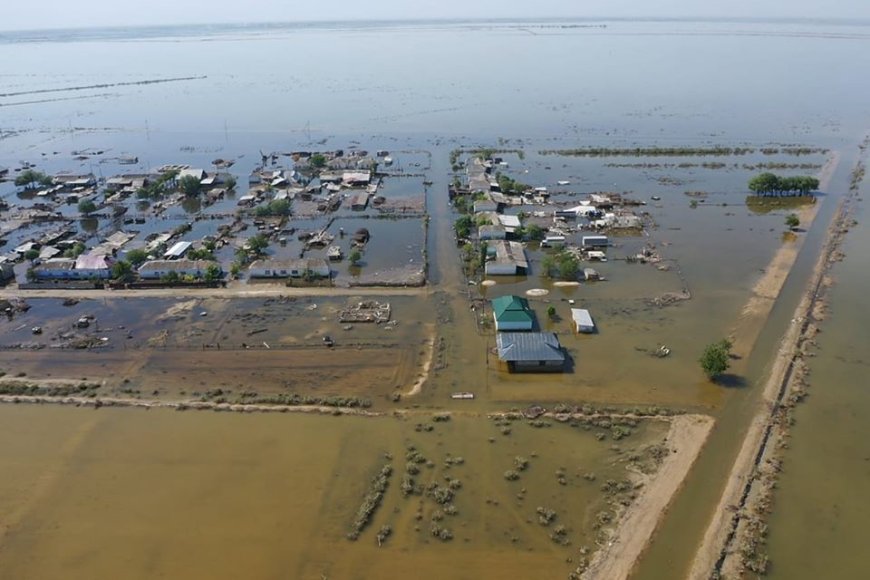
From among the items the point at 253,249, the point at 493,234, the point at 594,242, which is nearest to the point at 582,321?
the point at 594,242

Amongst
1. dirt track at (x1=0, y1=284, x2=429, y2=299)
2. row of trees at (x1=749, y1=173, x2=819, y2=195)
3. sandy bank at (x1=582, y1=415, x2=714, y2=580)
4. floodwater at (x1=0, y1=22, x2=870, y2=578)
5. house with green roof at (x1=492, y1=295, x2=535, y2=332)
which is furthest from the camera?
row of trees at (x1=749, y1=173, x2=819, y2=195)

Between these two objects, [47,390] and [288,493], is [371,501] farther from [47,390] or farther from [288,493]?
[47,390]

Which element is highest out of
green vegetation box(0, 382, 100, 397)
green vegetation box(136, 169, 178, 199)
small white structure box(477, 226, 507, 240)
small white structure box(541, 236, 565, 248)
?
green vegetation box(136, 169, 178, 199)

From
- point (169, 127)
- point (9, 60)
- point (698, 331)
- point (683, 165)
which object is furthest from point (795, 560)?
point (9, 60)

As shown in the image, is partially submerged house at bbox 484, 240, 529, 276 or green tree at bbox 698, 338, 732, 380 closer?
green tree at bbox 698, 338, 732, 380

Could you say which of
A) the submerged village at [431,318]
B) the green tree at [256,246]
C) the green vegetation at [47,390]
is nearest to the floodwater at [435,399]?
the submerged village at [431,318]

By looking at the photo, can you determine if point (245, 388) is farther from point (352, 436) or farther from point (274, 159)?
point (274, 159)

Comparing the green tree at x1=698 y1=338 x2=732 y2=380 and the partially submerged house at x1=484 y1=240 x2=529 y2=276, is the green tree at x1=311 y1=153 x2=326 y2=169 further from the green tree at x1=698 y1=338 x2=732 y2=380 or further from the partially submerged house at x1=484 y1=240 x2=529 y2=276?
the green tree at x1=698 y1=338 x2=732 y2=380

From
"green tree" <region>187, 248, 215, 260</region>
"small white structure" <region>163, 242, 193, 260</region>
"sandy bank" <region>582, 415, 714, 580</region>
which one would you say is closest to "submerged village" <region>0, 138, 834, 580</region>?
"sandy bank" <region>582, 415, 714, 580</region>
